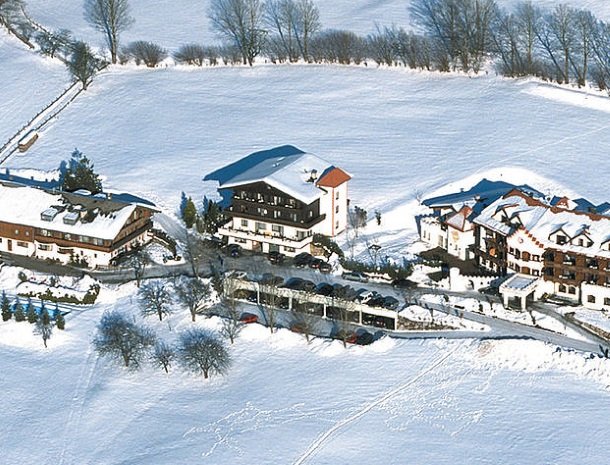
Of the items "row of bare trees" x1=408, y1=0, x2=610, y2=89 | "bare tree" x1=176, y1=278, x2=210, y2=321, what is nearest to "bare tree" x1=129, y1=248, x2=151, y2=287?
"bare tree" x1=176, y1=278, x2=210, y2=321

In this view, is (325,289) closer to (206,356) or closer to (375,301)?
(375,301)

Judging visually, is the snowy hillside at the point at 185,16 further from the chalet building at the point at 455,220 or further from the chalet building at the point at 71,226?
the chalet building at the point at 71,226

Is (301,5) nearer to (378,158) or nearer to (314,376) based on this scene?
(378,158)

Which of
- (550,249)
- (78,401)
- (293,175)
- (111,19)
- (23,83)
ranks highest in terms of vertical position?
(111,19)

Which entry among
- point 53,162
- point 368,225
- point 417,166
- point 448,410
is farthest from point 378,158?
point 448,410

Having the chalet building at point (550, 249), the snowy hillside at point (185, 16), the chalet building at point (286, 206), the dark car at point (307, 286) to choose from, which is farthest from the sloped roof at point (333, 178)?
the snowy hillside at point (185, 16)

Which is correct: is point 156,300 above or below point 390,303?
above

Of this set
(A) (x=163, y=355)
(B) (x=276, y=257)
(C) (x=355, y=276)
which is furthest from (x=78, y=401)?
(C) (x=355, y=276)
